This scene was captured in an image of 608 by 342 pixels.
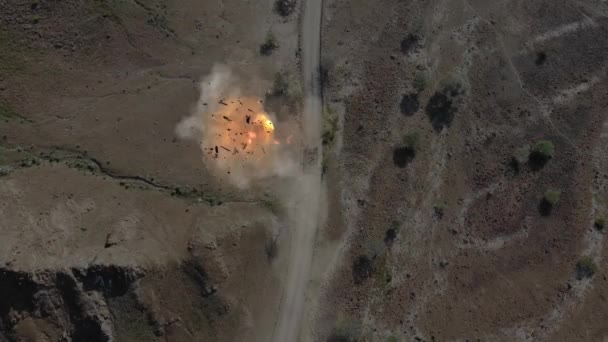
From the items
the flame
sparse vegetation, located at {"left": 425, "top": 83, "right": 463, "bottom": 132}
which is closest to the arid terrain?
sparse vegetation, located at {"left": 425, "top": 83, "right": 463, "bottom": 132}

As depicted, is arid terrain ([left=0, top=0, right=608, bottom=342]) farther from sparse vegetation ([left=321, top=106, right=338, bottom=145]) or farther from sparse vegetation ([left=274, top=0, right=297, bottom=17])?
sparse vegetation ([left=274, top=0, right=297, bottom=17])

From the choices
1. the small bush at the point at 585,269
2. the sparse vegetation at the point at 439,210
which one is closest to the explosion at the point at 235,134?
the sparse vegetation at the point at 439,210

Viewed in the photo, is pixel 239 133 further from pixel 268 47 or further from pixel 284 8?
pixel 284 8

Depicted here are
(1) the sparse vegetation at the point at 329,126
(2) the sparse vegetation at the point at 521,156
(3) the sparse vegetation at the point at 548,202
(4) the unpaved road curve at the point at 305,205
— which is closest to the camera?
(4) the unpaved road curve at the point at 305,205

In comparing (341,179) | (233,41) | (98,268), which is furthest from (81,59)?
(341,179)

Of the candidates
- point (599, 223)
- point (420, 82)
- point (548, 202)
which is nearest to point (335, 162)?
point (420, 82)

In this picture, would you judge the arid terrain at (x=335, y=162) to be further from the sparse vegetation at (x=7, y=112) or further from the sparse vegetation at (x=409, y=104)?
the sparse vegetation at (x=409, y=104)
